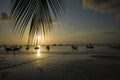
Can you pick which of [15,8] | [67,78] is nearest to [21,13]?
Result: [15,8]

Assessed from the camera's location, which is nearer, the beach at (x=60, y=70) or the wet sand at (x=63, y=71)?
the wet sand at (x=63, y=71)

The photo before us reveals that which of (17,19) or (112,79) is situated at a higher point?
(17,19)

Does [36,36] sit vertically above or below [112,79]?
above

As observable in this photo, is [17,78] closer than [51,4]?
No

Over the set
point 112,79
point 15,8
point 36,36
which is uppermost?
point 15,8

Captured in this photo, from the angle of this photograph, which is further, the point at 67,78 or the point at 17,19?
the point at 67,78

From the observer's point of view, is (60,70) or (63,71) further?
(60,70)

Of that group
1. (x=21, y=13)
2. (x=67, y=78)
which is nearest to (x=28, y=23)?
(x=21, y=13)

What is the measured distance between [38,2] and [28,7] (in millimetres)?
66

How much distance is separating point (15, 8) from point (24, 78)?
12395 millimetres

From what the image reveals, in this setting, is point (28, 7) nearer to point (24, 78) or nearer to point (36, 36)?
point (36, 36)

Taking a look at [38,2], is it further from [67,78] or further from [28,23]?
[67,78]

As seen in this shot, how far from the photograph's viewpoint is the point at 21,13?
0.74 meters

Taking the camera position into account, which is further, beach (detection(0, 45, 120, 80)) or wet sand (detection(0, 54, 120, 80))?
beach (detection(0, 45, 120, 80))
